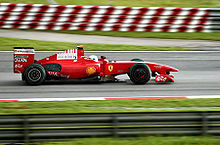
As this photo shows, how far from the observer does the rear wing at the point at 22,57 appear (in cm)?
1115

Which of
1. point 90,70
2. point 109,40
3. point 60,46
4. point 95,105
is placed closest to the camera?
point 95,105

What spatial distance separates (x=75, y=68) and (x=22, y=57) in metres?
1.46

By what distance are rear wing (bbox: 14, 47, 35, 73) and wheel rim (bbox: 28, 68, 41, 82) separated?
307mm

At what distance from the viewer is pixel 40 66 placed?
1102cm

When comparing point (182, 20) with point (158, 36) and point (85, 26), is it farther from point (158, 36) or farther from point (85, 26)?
point (85, 26)

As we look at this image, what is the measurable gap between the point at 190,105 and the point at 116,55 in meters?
6.06

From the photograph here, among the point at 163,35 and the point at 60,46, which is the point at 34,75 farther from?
the point at 163,35

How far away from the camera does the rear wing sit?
11148mm

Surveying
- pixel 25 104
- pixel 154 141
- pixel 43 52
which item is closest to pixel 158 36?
pixel 43 52

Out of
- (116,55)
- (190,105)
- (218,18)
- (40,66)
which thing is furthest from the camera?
(218,18)

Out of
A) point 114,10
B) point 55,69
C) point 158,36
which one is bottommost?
point 55,69

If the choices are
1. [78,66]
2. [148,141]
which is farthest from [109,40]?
[148,141]

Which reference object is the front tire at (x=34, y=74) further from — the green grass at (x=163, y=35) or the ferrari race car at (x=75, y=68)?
the green grass at (x=163, y=35)

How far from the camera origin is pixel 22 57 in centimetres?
1116
